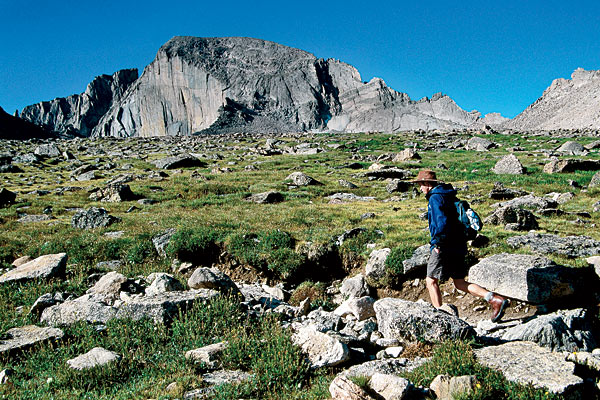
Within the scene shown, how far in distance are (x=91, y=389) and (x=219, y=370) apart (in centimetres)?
201

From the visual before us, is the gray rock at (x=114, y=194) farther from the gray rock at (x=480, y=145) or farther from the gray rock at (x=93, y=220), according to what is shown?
the gray rock at (x=480, y=145)

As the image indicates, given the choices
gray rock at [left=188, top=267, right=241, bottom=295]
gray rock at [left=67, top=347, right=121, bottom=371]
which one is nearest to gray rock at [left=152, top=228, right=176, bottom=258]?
gray rock at [left=188, top=267, right=241, bottom=295]

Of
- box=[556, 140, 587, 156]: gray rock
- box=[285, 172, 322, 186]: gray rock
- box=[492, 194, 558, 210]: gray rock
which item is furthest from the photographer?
box=[556, 140, 587, 156]: gray rock

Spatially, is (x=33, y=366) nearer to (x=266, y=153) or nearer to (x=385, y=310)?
(x=385, y=310)

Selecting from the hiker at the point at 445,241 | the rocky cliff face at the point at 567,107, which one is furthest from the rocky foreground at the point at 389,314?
the rocky cliff face at the point at 567,107

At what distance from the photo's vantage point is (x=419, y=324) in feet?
22.7

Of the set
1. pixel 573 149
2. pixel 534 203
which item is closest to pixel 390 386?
pixel 534 203

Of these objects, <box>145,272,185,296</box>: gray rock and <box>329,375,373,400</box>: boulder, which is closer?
<box>329,375,373,400</box>: boulder

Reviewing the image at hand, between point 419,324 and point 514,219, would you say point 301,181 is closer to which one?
point 514,219

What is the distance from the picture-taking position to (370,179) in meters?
29.8

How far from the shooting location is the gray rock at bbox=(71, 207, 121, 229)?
55.4 ft

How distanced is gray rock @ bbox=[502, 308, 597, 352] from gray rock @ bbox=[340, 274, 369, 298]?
4.45 metres

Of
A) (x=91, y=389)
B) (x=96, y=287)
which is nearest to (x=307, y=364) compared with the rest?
(x=91, y=389)

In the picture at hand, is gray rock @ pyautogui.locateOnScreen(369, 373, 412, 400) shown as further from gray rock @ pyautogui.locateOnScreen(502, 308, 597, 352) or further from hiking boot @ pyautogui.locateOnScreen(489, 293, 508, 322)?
hiking boot @ pyautogui.locateOnScreen(489, 293, 508, 322)
